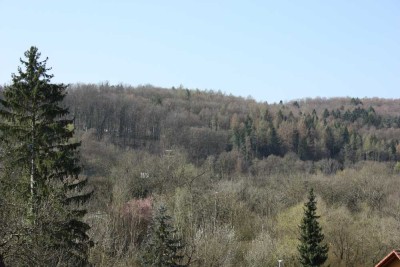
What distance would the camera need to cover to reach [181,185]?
178 feet

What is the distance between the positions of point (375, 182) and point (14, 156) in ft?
175

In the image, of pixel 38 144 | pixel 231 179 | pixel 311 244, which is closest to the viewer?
pixel 38 144

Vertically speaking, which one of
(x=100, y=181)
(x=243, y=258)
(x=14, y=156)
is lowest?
(x=243, y=258)

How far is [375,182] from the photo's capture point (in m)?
64.8

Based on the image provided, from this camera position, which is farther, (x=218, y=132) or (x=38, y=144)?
(x=218, y=132)

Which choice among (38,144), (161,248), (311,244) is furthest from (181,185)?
(38,144)

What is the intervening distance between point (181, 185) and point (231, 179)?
15191 millimetres

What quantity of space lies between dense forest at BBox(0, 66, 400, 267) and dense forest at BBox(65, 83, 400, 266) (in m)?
0.19

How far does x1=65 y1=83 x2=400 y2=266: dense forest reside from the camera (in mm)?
38438

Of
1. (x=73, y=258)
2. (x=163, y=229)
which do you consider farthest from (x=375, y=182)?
(x=73, y=258)

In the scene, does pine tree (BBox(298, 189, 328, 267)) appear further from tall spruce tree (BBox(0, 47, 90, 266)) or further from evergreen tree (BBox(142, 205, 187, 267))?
tall spruce tree (BBox(0, 47, 90, 266))

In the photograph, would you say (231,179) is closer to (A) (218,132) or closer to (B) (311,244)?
(B) (311,244)

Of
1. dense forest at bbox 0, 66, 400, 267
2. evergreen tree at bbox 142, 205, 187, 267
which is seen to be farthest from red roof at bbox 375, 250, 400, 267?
dense forest at bbox 0, 66, 400, 267

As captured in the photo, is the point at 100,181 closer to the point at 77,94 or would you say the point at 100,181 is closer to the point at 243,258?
the point at 243,258
